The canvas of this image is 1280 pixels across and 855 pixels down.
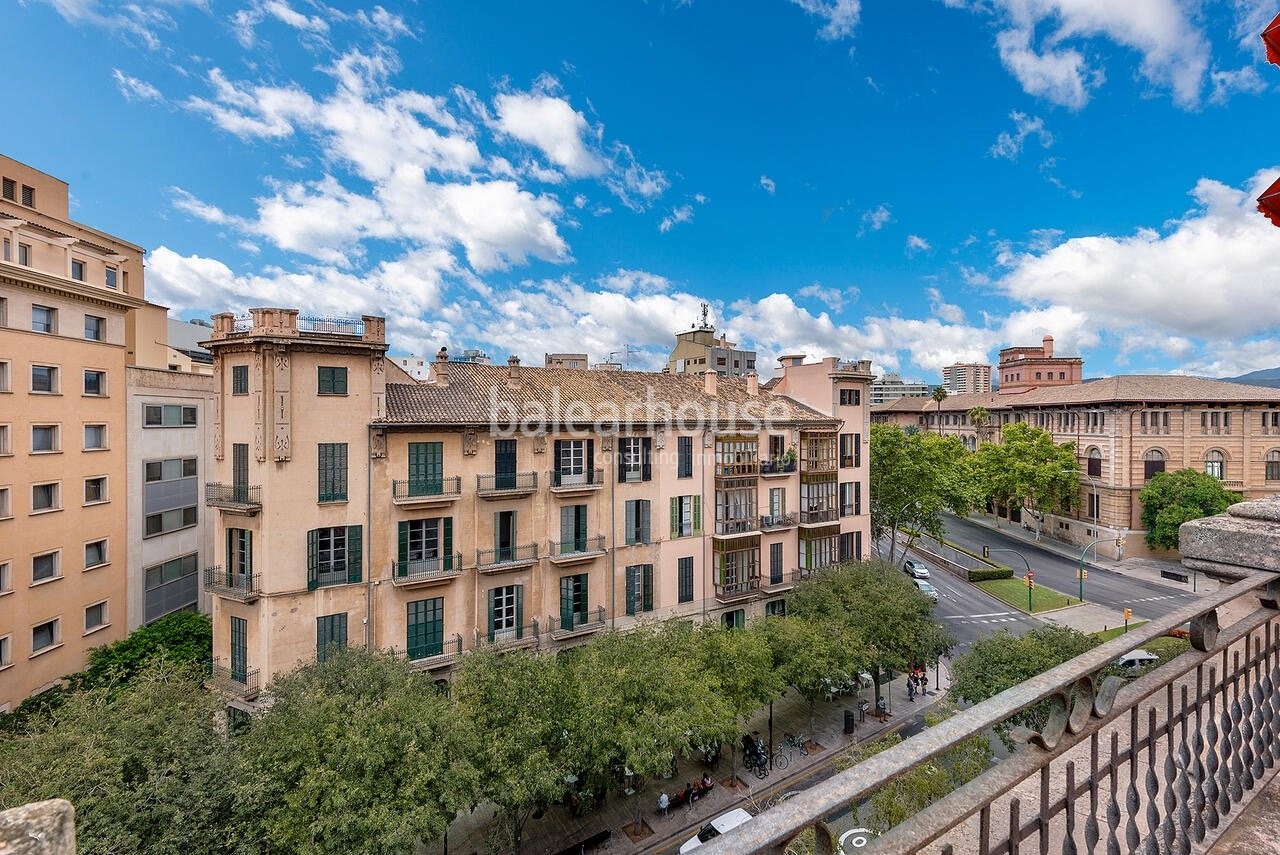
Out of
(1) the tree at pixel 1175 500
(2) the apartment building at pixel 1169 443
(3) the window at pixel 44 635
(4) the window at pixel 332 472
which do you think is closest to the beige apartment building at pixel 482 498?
(4) the window at pixel 332 472

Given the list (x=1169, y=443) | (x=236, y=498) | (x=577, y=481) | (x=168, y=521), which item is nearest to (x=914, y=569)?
(x=1169, y=443)

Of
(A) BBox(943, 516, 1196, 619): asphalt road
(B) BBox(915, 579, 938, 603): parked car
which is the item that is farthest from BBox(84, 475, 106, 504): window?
(A) BBox(943, 516, 1196, 619): asphalt road

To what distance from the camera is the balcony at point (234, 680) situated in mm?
21984

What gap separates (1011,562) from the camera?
52.1 meters

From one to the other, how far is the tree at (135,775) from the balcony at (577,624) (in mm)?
13124

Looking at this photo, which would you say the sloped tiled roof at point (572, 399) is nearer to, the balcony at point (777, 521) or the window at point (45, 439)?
the balcony at point (777, 521)

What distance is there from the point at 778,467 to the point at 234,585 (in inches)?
1011

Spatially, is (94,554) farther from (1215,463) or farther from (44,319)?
(1215,463)

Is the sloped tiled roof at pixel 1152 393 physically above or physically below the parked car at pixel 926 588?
above

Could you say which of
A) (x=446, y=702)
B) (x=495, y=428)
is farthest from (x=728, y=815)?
(x=495, y=428)

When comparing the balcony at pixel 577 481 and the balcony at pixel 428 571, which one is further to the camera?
the balcony at pixel 577 481

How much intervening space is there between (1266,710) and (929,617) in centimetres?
2637

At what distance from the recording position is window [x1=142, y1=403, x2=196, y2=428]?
100 ft

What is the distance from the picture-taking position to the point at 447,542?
25.1 m
